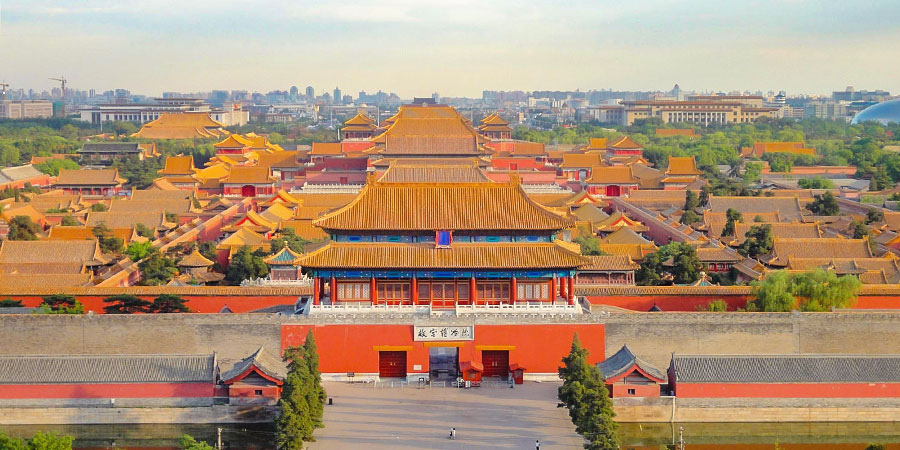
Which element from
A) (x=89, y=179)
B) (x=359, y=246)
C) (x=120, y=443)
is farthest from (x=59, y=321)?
(x=89, y=179)

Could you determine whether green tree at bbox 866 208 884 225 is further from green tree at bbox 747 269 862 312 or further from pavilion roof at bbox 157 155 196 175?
pavilion roof at bbox 157 155 196 175

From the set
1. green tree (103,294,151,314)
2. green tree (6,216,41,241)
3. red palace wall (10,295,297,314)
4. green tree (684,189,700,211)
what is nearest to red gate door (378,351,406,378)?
red palace wall (10,295,297,314)

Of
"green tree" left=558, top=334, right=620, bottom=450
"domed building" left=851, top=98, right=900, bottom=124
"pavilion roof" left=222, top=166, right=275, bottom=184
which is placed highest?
"domed building" left=851, top=98, right=900, bottom=124

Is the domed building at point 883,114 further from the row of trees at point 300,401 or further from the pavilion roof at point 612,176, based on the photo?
the row of trees at point 300,401

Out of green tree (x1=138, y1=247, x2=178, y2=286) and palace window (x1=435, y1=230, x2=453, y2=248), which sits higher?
palace window (x1=435, y1=230, x2=453, y2=248)

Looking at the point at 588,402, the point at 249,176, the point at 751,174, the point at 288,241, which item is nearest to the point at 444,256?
the point at 588,402

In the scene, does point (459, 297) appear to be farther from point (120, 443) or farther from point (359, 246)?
point (120, 443)
